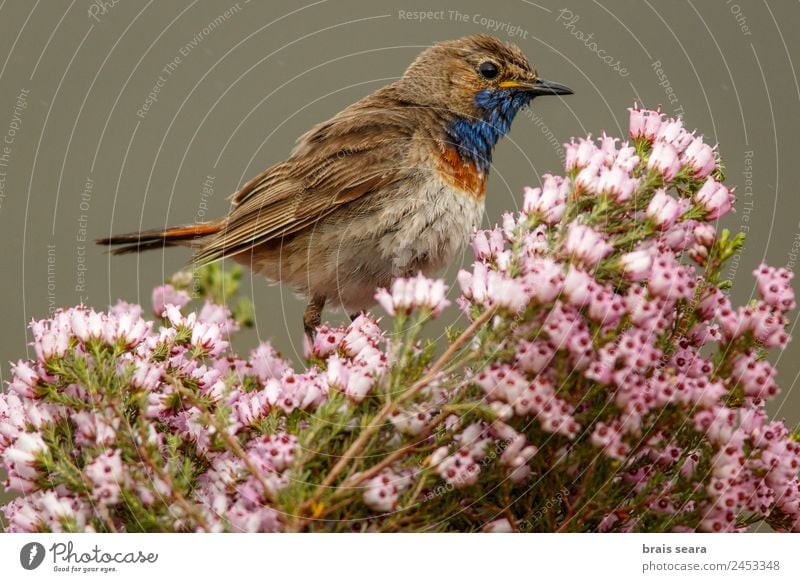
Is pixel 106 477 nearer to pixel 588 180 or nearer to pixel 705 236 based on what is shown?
pixel 588 180

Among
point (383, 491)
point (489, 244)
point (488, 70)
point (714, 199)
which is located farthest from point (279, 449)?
point (488, 70)

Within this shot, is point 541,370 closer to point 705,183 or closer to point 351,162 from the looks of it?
point 705,183

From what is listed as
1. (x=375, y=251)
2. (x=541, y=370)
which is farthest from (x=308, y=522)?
(x=375, y=251)

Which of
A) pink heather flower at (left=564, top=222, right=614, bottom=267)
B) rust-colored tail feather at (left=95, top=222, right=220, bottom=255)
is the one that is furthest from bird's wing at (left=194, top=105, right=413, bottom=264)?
pink heather flower at (left=564, top=222, right=614, bottom=267)

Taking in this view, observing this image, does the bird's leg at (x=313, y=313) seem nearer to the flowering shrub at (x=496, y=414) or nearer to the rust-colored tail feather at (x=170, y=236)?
the rust-colored tail feather at (x=170, y=236)

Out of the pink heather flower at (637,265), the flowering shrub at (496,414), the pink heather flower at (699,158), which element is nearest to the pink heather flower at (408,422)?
the flowering shrub at (496,414)

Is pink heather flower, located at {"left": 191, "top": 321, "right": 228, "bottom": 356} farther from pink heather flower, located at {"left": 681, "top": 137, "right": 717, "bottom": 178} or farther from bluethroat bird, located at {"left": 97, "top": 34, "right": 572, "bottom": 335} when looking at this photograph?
bluethroat bird, located at {"left": 97, "top": 34, "right": 572, "bottom": 335}

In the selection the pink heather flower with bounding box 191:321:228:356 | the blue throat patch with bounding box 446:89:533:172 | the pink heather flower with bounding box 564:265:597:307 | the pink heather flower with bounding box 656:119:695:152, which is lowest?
the pink heather flower with bounding box 564:265:597:307
